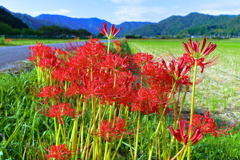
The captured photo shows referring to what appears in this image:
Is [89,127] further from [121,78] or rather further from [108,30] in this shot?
[108,30]

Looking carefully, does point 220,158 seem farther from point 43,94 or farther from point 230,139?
point 43,94

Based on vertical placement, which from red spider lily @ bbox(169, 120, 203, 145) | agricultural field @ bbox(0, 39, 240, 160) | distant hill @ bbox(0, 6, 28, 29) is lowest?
agricultural field @ bbox(0, 39, 240, 160)

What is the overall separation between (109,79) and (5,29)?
66719 mm

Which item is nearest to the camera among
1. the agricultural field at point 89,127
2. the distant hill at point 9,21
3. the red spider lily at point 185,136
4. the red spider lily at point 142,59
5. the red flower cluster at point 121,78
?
the red spider lily at point 185,136

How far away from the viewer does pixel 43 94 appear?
1651 millimetres

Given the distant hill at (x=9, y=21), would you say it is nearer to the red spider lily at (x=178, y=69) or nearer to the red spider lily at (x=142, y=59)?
the red spider lily at (x=142, y=59)

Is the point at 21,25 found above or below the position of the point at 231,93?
above

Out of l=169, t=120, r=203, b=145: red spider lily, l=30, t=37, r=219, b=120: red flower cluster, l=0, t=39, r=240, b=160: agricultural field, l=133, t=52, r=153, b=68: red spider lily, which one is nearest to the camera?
l=169, t=120, r=203, b=145: red spider lily

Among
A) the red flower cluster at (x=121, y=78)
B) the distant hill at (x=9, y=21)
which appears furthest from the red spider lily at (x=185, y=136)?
the distant hill at (x=9, y=21)

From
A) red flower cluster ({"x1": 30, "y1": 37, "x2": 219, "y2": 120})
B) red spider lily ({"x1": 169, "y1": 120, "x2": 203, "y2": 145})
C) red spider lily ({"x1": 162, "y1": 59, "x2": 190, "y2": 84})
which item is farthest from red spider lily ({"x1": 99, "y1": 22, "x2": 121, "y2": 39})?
red spider lily ({"x1": 169, "y1": 120, "x2": 203, "y2": 145})

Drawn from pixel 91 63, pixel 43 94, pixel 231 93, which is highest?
pixel 91 63

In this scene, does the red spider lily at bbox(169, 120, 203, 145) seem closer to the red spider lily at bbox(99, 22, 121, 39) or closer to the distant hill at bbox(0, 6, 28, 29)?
the red spider lily at bbox(99, 22, 121, 39)

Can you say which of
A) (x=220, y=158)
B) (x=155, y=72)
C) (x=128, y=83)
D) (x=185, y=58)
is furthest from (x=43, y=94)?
(x=220, y=158)

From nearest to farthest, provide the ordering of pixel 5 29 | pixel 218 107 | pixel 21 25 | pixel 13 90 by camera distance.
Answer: pixel 13 90, pixel 218 107, pixel 5 29, pixel 21 25
